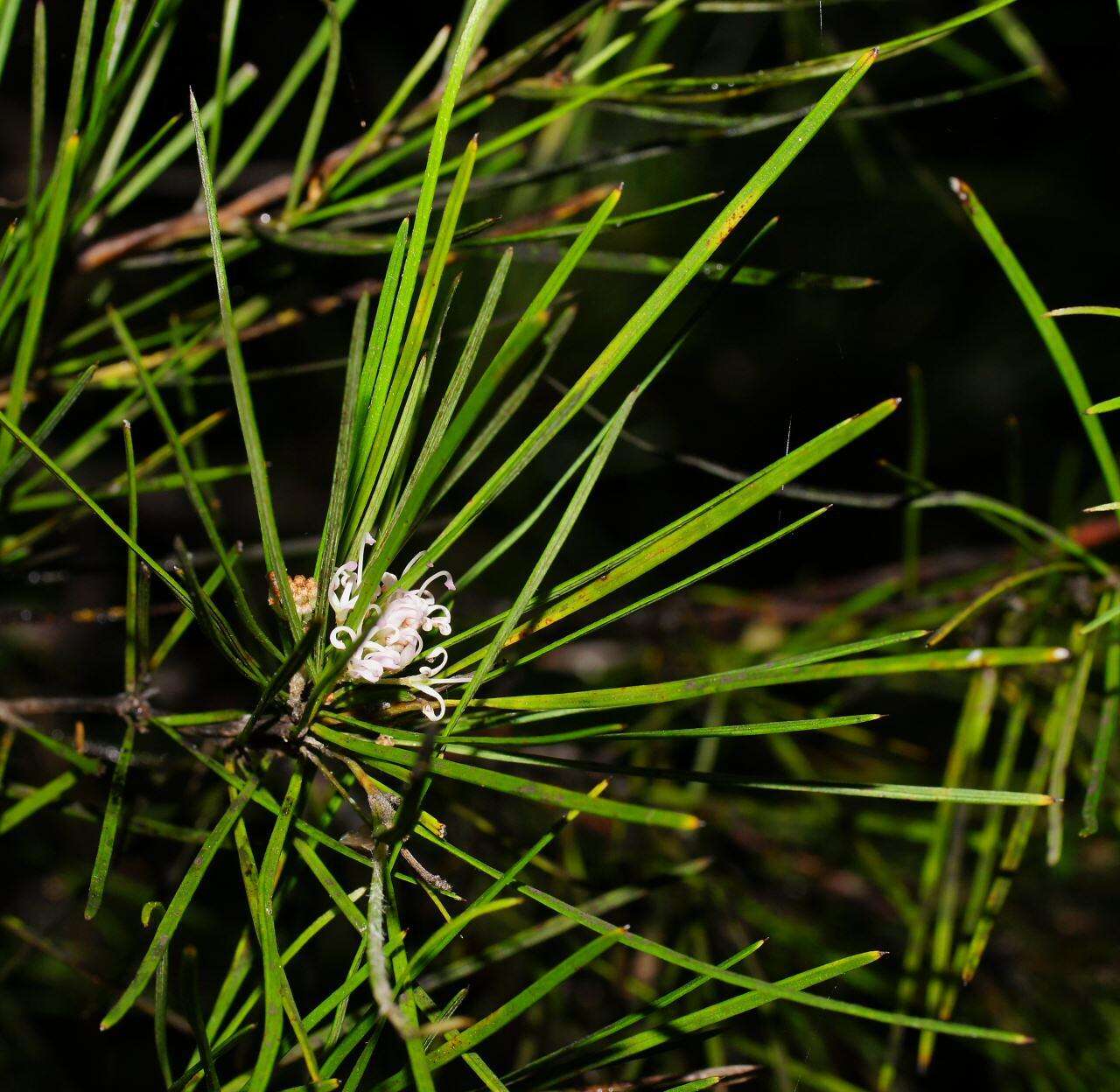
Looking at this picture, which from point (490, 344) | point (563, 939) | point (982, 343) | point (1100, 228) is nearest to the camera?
point (563, 939)

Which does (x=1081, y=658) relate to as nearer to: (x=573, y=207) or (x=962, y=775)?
(x=962, y=775)

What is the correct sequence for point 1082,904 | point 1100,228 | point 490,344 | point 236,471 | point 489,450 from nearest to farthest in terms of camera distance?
point 236,471
point 1082,904
point 490,344
point 489,450
point 1100,228

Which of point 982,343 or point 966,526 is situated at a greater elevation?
point 982,343

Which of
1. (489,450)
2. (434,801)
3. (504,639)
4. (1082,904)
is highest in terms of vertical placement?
(504,639)

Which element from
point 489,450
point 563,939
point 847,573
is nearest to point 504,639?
point 563,939

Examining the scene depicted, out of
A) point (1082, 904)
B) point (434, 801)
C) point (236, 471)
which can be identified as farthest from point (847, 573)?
point (236, 471)

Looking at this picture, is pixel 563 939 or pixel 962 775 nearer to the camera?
pixel 962 775
